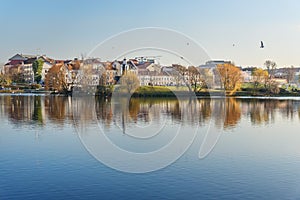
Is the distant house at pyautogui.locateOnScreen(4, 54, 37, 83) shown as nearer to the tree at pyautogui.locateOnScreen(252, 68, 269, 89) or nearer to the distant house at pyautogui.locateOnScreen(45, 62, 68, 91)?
the distant house at pyautogui.locateOnScreen(45, 62, 68, 91)

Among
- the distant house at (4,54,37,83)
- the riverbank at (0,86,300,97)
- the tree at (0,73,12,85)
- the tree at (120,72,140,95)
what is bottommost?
the riverbank at (0,86,300,97)

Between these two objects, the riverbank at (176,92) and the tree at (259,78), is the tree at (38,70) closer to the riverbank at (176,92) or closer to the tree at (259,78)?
the riverbank at (176,92)

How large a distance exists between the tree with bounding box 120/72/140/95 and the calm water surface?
22.5m

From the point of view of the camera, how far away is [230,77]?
58625 millimetres

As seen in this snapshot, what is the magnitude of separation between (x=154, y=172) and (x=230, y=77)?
47.9 meters

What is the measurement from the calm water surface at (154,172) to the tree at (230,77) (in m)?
34.0

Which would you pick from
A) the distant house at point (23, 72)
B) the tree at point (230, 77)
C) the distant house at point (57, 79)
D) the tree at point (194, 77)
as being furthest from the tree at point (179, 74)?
the distant house at point (23, 72)

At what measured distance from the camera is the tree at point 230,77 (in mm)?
58312

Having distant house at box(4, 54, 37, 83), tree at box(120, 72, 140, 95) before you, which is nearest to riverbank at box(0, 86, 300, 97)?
tree at box(120, 72, 140, 95)

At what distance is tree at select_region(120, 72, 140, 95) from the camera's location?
1861 inches

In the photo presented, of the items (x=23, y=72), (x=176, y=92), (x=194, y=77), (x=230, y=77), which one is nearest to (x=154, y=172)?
(x=194, y=77)

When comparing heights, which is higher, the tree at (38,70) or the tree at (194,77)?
the tree at (38,70)

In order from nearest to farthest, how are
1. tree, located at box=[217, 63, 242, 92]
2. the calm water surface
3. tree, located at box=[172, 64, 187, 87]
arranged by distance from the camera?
the calm water surface → tree, located at box=[172, 64, 187, 87] → tree, located at box=[217, 63, 242, 92]

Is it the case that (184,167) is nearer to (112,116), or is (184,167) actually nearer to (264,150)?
(264,150)
